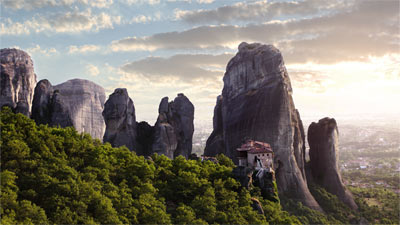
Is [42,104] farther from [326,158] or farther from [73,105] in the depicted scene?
[326,158]

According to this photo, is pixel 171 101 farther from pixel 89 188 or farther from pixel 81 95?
pixel 89 188

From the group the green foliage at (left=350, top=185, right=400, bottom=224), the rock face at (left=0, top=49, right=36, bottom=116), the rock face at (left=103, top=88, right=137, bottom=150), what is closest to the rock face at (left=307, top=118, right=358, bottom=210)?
the green foliage at (left=350, top=185, right=400, bottom=224)

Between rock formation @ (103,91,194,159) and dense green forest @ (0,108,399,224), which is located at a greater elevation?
rock formation @ (103,91,194,159)

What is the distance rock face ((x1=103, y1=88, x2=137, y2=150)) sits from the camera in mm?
65375

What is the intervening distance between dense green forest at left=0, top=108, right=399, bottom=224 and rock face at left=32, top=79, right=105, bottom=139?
94.2ft

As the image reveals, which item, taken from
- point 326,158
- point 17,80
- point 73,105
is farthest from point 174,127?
point 73,105

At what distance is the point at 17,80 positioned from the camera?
6288 centimetres

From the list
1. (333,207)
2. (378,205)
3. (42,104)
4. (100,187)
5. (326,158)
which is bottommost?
(378,205)

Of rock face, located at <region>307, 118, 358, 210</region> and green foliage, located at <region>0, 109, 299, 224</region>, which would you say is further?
rock face, located at <region>307, 118, 358, 210</region>

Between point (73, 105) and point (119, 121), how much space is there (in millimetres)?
39243

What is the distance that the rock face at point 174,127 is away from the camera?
6725 centimetres

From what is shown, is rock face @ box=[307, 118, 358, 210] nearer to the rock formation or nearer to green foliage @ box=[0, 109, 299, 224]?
the rock formation

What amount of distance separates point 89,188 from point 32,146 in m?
7.16

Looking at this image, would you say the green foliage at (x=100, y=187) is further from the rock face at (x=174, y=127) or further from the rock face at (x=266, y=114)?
the rock face at (x=174, y=127)
